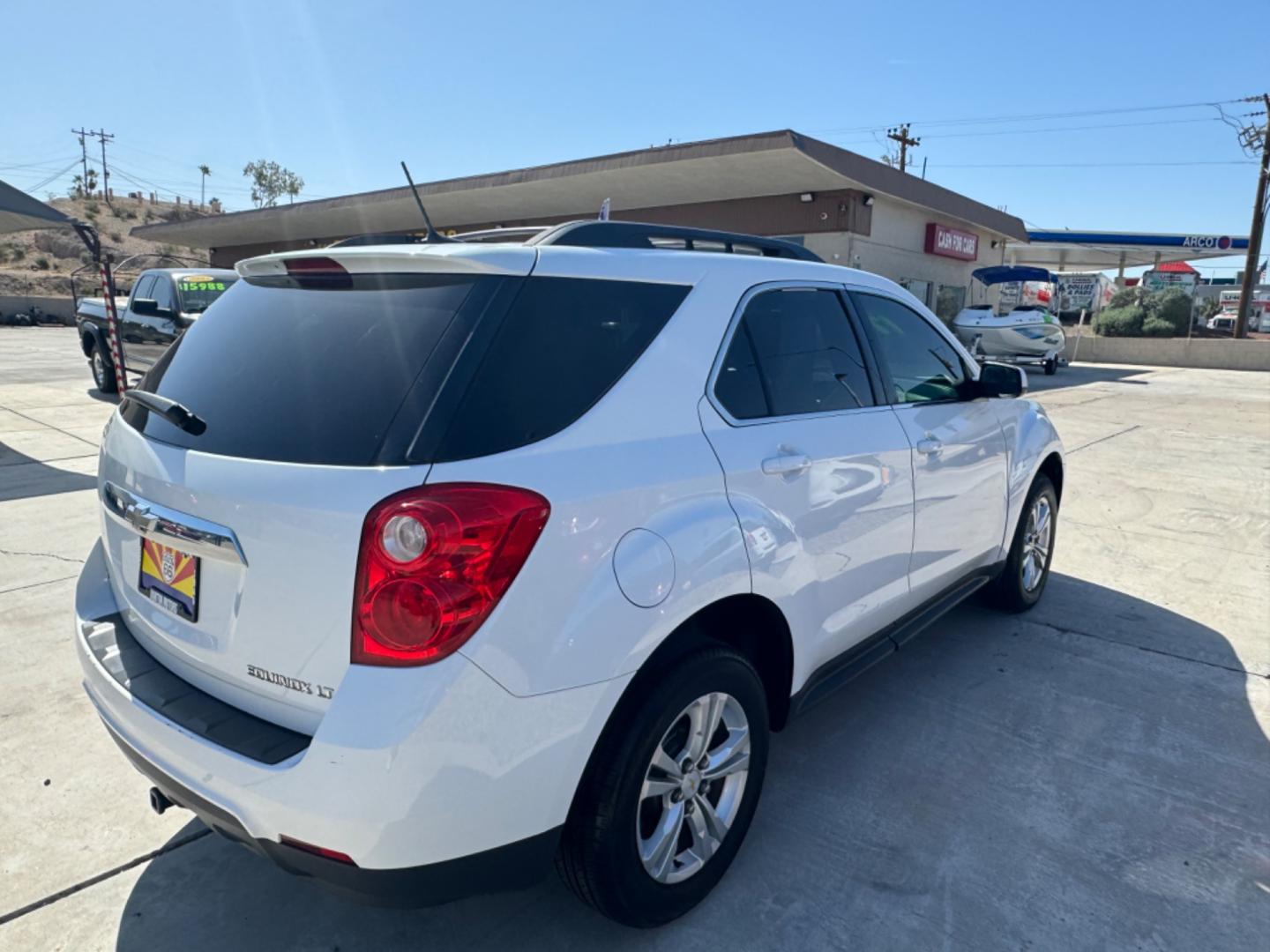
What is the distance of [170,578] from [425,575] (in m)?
0.85

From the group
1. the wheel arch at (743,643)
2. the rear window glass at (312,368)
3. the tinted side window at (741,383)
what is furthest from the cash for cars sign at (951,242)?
the rear window glass at (312,368)

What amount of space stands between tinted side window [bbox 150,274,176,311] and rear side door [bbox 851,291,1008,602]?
10458 mm

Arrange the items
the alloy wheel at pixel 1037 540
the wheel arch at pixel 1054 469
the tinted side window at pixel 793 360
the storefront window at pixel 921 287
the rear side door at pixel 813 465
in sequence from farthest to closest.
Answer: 1. the storefront window at pixel 921 287
2. the wheel arch at pixel 1054 469
3. the alloy wheel at pixel 1037 540
4. the tinted side window at pixel 793 360
5. the rear side door at pixel 813 465

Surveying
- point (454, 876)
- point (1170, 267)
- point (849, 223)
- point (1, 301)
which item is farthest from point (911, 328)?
point (1170, 267)

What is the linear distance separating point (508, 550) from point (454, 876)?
0.72 metres

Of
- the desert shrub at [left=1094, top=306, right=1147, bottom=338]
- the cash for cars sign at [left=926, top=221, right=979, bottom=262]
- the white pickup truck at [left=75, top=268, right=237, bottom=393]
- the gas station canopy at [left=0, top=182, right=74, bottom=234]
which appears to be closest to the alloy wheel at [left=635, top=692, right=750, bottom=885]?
the white pickup truck at [left=75, top=268, right=237, bottom=393]

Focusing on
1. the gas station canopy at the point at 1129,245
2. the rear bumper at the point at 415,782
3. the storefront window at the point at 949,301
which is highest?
the gas station canopy at the point at 1129,245

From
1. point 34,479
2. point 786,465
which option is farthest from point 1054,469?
point 34,479

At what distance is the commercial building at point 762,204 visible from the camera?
1688cm

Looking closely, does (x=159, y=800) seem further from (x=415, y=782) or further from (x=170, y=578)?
(x=415, y=782)

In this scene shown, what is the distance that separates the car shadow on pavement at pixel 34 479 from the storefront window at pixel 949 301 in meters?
21.0

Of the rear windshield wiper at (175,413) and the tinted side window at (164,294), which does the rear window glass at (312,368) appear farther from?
the tinted side window at (164,294)

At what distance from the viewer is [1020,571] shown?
177 inches

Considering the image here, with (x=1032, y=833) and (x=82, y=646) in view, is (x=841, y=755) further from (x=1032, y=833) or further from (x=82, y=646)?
(x=82, y=646)
